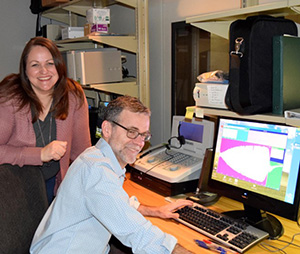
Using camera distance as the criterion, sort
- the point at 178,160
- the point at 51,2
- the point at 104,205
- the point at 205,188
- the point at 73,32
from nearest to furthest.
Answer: the point at 104,205
the point at 205,188
the point at 178,160
the point at 73,32
the point at 51,2

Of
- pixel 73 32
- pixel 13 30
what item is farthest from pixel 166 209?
pixel 13 30

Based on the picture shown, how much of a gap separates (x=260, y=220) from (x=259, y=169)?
23cm

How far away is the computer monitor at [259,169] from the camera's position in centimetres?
133

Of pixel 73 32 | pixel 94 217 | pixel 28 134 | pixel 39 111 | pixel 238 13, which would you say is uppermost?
pixel 73 32

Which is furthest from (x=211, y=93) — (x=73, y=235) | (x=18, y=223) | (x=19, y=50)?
(x=19, y=50)

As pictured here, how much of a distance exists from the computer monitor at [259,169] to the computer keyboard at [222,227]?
93 mm

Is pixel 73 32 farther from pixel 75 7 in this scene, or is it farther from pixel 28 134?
pixel 28 134

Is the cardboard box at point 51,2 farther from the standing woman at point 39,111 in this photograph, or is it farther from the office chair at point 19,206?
the office chair at point 19,206

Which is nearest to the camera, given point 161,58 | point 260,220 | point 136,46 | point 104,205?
point 104,205

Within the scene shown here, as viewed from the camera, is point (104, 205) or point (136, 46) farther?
point (136, 46)

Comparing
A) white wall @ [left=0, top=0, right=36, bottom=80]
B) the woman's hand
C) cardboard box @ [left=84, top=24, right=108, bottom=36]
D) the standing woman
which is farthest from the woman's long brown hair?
white wall @ [left=0, top=0, right=36, bottom=80]

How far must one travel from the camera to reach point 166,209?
1.54 metres

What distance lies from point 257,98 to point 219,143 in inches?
13.8

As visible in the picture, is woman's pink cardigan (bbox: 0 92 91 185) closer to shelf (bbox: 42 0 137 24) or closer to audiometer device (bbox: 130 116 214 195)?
audiometer device (bbox: 130 116 214 195)
